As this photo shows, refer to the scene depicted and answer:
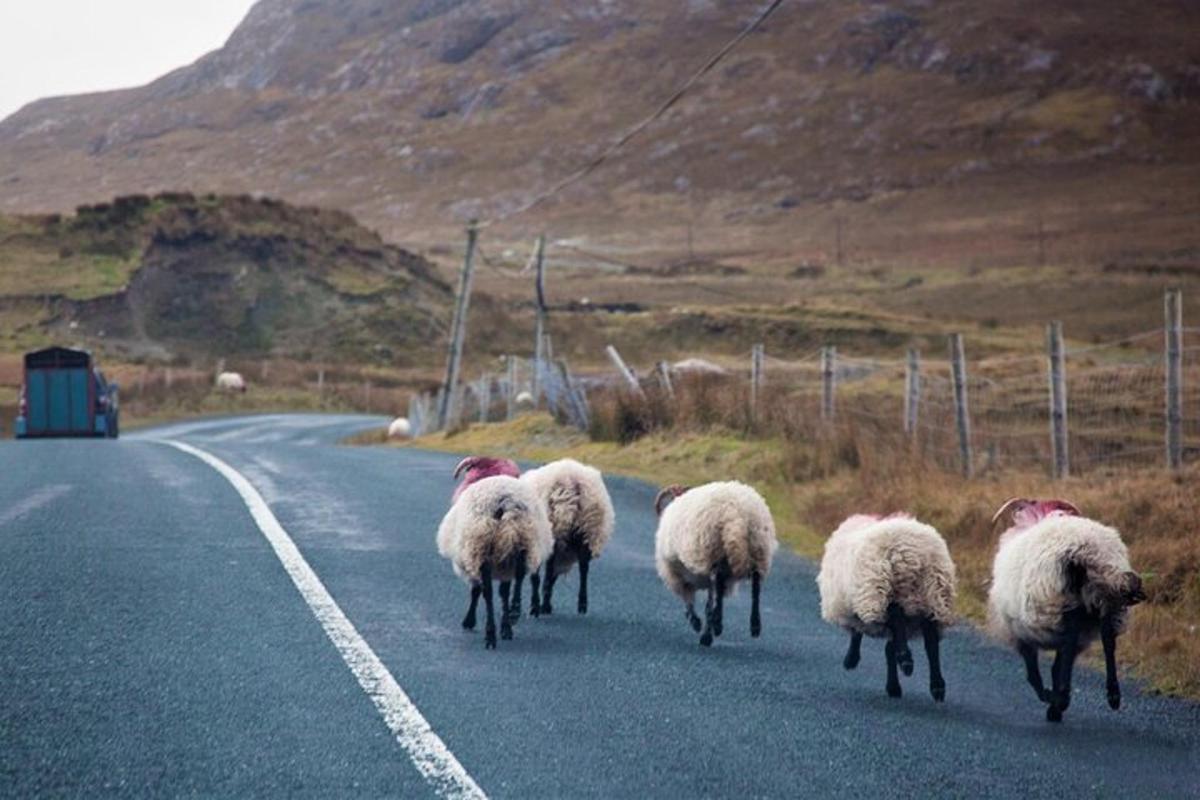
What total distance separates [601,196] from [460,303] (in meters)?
137

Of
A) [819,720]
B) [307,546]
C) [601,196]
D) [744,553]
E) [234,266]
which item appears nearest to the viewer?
Answer: [819,720]

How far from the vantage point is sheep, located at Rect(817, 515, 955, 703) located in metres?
8.38

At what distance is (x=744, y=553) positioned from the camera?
9875mm

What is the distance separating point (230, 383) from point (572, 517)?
55407 mm

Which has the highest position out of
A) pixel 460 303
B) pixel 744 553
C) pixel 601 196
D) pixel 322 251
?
pixel 601 196

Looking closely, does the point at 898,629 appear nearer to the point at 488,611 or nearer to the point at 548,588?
the point at 488,611

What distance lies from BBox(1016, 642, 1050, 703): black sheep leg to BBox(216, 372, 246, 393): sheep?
57381 millimetres

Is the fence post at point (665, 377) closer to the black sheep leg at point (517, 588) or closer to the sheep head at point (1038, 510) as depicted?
the black sheep leg at point (517, 588)

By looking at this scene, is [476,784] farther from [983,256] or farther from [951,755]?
[983,256]

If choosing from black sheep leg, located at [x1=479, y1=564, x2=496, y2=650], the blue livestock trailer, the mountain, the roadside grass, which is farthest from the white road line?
the mountain

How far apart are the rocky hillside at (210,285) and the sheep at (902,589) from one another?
7108 centimetres

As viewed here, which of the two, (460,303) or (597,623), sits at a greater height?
(460,303)

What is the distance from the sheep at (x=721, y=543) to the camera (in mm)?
9875

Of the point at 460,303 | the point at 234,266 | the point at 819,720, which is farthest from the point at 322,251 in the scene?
the point at 819,720
